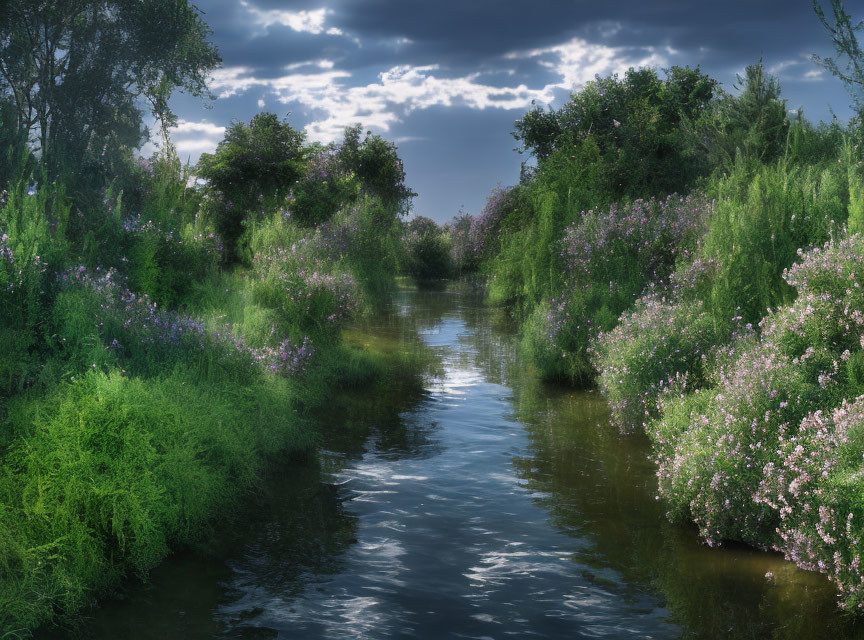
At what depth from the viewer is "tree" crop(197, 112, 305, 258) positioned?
2400 centimetres

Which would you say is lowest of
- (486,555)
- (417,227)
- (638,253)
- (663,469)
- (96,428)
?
(486,555)

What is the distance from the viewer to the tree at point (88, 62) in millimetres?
20641

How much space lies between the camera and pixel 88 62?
22.3 m

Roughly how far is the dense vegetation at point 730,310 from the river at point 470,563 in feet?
1.80

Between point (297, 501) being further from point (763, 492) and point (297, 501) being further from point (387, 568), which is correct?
point (763, 492)

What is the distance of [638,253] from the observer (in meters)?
16.1

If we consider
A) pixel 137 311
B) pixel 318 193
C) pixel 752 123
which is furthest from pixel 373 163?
pixel 137 311

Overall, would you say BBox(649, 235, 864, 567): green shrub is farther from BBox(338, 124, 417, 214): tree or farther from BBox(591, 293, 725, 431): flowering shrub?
BBox(338, 124, 417, 214): tree

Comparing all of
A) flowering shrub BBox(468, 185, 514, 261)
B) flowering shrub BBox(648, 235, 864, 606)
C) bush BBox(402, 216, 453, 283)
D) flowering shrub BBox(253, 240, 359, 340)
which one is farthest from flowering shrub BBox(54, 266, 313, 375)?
bush BBox(402, 216, 453, 283)

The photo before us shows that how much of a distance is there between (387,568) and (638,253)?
11290 mm

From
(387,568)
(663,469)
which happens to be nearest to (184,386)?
(387,568)

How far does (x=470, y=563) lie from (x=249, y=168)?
795 inches

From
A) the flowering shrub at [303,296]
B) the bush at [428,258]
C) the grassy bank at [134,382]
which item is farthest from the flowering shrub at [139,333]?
the bush at [428,258]

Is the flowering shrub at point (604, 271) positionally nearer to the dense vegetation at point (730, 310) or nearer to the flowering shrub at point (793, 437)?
the dense vegetation at point (730, 310)
